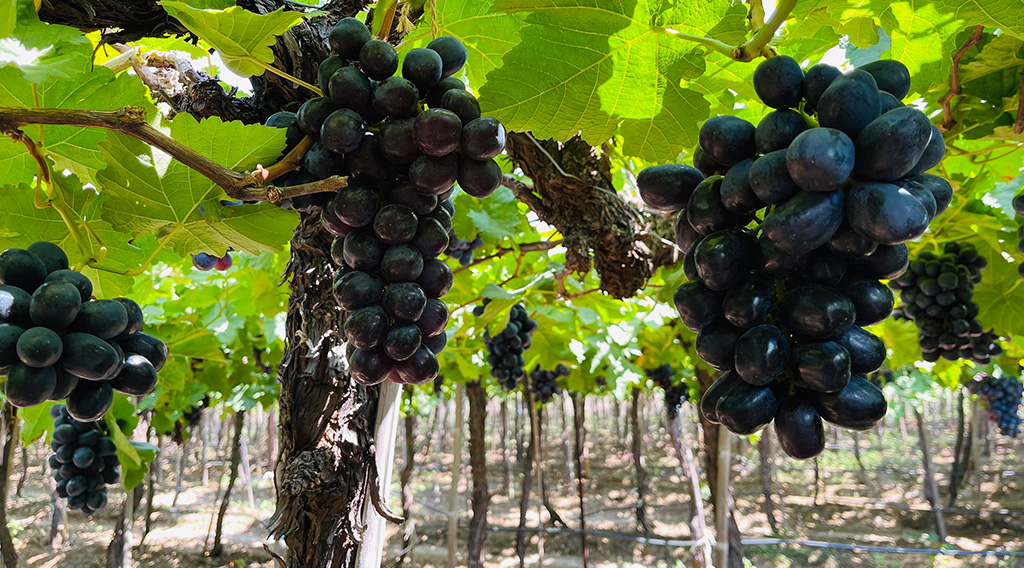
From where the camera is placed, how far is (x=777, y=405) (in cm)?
66

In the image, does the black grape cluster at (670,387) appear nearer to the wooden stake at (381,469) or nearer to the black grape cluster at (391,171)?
the wooden stake at (381,469)

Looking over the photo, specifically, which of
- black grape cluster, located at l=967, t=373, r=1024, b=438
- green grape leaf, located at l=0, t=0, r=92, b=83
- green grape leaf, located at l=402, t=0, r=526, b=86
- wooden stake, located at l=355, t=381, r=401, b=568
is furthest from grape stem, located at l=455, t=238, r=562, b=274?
black grape cluster, located at l=967, t=373, r=1024, b=438

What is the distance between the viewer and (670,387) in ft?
25.7

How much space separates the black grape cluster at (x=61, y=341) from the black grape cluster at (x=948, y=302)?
119 inches

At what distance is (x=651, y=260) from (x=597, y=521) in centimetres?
1167

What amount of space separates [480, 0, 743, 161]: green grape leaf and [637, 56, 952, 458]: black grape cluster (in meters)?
0.28

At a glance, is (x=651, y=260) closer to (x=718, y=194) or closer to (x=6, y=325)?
(x=718, y=194)

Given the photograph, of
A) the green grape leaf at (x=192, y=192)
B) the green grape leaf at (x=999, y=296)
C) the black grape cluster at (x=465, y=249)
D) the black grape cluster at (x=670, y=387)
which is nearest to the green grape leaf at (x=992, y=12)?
the green grape leaf at (x=192, y=192)

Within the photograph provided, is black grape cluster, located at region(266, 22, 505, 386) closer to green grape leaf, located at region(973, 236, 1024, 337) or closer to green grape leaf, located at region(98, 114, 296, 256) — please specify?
green grape leaf, located at region(98, 114, 296, 256)

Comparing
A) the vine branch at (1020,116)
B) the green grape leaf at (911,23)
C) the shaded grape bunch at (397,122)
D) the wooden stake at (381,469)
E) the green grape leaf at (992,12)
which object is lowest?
the wooden stake at (381,469)

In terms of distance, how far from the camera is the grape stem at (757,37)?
792 millimetres

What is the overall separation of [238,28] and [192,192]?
305 mm

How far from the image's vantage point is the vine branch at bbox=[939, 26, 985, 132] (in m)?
1.02

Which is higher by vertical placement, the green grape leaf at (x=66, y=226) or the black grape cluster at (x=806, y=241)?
the green grape leaf at (x=66, y=226)
